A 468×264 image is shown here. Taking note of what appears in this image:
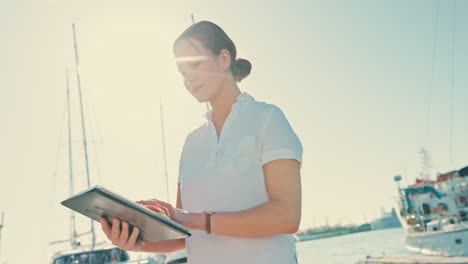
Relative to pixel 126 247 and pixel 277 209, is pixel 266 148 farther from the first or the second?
pixel 126 247

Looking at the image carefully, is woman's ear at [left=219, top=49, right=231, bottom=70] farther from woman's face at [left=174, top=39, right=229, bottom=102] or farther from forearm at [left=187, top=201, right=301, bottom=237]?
forearm at [left=187, top=201, right=301, bottom=237]

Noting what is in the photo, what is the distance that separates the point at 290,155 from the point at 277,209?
185mm

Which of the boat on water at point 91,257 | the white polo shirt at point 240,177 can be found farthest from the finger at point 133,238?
the boat on water at point 91,257

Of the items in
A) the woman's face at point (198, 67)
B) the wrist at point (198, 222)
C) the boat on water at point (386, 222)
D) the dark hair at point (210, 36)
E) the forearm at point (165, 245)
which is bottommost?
the boat on water at point (386, 222)

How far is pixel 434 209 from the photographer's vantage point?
1410 inches

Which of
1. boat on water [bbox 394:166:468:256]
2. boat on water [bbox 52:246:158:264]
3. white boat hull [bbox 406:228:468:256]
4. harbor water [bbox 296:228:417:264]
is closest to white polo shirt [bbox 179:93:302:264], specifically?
boat on water [bbox 52:246:158:264]

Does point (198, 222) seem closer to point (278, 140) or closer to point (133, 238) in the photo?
point (133, 238)

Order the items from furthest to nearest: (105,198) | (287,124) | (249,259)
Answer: (287,124)
(249,259)
(105,198)

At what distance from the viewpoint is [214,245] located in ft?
4.60

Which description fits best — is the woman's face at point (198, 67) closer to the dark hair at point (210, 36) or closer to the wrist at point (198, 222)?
the dark hair at point (210, 36)

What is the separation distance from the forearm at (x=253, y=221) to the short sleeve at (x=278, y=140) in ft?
0.55

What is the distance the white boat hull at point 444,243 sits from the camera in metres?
21.0

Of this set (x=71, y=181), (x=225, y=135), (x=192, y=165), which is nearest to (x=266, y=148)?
(x=225, y=135)

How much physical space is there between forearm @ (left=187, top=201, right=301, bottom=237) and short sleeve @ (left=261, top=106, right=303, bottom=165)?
0.17 m
